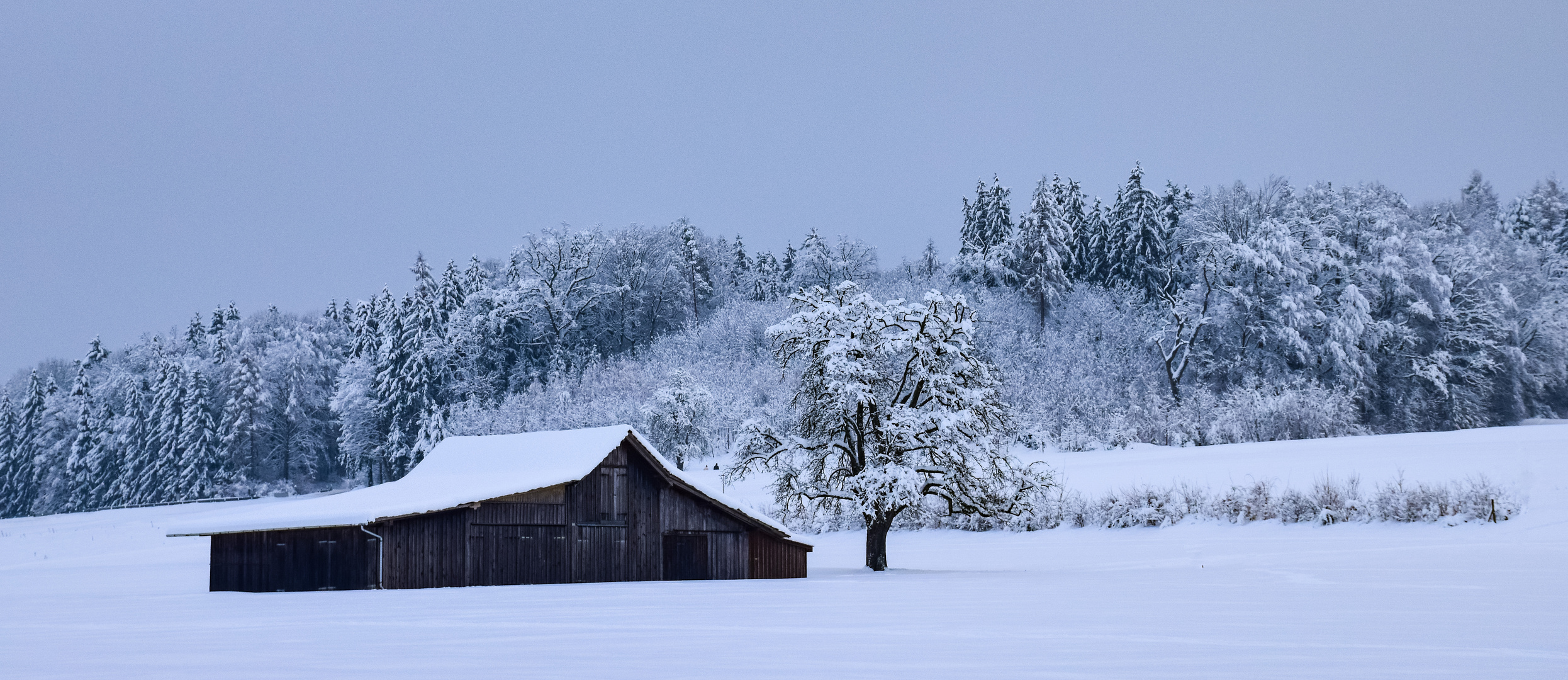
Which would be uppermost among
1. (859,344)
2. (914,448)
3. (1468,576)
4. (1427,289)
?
(1427,289)

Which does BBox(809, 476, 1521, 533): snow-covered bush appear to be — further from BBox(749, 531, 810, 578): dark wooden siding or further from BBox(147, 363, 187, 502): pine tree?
BBox(147, 363, 187, 502): pine tree

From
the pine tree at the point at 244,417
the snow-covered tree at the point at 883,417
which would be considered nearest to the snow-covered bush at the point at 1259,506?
the snow-covered tree at the point at 883,417

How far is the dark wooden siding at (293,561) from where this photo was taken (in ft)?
107

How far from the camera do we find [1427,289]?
71.9 meters

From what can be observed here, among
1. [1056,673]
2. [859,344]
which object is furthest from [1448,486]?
[1056,673]

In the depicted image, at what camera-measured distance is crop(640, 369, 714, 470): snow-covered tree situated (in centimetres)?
6944

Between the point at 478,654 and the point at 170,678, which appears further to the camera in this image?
the point at 478,654

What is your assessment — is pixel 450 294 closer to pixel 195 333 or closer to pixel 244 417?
pixel 244 417

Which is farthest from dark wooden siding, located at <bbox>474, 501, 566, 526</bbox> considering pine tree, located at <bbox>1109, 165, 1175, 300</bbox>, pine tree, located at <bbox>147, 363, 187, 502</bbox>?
pine tree, located at <bbox>147, 363, 187, 502</bbox>

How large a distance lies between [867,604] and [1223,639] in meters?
8.48

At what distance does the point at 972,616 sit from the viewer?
65.1 ft

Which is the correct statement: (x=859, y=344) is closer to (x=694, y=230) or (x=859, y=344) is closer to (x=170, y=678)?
(x=170, y=678)

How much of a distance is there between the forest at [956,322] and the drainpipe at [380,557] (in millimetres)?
10280

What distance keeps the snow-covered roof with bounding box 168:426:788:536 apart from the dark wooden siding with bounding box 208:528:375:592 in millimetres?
551
